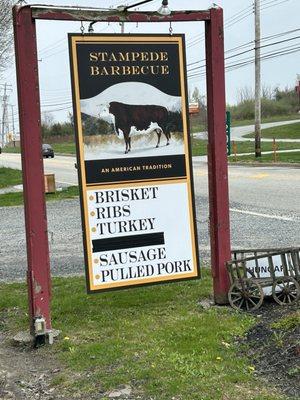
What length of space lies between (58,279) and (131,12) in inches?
132

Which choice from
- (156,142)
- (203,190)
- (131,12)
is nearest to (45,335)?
(156,142)

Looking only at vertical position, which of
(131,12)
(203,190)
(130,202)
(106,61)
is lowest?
(203,190)

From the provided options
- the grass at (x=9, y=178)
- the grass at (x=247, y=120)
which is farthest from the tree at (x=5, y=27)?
the grass at (x=247, y=120)

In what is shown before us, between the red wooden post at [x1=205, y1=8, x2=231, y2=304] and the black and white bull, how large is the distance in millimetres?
425

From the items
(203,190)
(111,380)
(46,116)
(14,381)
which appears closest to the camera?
(111,380)

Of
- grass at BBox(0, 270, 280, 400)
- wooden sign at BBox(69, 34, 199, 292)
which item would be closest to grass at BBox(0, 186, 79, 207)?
grass at BBox(0, 270, 280, 400)

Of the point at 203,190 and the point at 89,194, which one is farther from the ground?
the point at 89,194

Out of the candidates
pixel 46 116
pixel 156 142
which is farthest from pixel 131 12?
pixel 46 116

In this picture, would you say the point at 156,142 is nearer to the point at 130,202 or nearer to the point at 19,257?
the point at 130,202

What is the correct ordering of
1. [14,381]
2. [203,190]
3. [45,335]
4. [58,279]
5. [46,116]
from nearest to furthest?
[14,381] < [45,335] < [58,279] < [203,190] < [46,116]

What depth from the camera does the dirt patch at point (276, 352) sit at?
3580mm

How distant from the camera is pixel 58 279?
6895 millimetres

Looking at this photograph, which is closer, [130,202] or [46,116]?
[130,202]

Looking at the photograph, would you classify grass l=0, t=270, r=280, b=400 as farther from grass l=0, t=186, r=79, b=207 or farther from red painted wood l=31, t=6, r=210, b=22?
grass l=0, t=186, r=79, b=207
